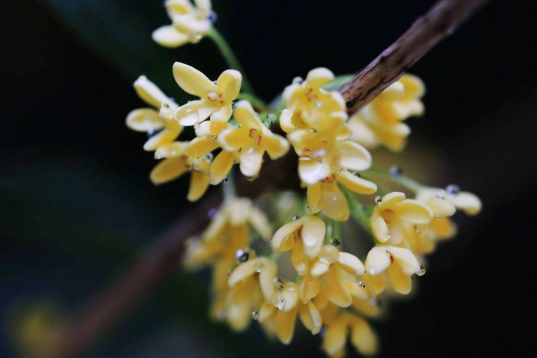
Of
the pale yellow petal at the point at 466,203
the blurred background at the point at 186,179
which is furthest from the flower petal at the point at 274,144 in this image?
the blurred background at the point at 186,179

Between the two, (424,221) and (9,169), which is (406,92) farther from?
(9,169)

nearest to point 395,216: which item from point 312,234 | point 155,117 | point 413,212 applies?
point 413,212

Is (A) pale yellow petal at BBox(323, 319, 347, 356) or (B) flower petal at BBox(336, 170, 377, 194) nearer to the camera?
(B) flower petal at BBox(336, 170, 377, 194)

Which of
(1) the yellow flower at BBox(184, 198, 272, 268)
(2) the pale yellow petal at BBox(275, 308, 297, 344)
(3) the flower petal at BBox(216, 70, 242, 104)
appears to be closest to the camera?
(3) the flower petal at BBox(216, 70, 242, 104)

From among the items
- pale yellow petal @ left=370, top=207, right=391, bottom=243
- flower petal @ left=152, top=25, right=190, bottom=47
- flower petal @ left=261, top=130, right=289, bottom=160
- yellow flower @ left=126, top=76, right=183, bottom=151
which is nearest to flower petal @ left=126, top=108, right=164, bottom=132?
yellow flower @ left=126, top=76, right=183, bottom=151

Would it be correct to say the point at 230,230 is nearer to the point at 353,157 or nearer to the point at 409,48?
the point at 353,157

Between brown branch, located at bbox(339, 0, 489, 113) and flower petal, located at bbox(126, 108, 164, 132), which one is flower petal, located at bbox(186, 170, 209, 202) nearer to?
flower petal, located at bbox(126, 108, 164, 132)

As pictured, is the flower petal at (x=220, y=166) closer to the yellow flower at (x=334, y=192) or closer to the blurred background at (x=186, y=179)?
the yellow flower at (x=334, y=192)
